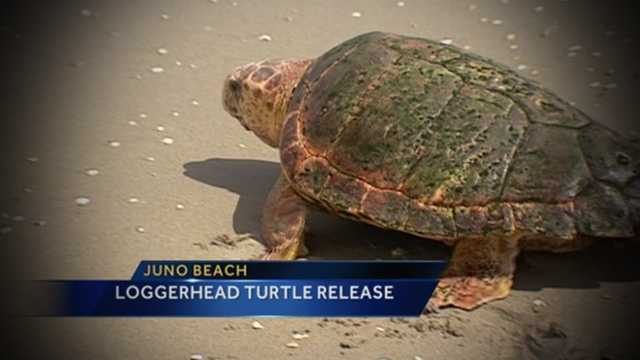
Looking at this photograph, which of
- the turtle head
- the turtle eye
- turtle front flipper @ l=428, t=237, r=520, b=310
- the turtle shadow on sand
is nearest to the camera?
turtle front flipper @ l=428, t=237, r=520, b=310

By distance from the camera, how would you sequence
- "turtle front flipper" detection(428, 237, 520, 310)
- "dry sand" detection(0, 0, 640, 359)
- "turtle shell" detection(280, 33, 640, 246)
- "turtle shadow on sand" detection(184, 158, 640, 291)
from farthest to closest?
"turtle shadow on sand" detection(184, 158, 640, 291), "turtle front flipper" detection(428, 237, 520, 310), "turtle shell" detection(280, 33, 640, 246), "dry sand" detection(0, 0, 640, 359)

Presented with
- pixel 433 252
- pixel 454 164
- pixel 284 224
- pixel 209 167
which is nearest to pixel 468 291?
pixel 433 252

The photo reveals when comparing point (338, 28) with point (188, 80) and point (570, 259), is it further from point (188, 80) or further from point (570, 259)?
point (570, 259)

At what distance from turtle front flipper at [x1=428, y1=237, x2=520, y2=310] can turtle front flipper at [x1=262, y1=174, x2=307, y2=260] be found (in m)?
0.70

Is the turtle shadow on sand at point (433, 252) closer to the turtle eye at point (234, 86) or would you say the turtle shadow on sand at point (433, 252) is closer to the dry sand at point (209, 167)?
the dry sand at point (209, 167)

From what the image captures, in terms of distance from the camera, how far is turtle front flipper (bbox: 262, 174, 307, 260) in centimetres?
460

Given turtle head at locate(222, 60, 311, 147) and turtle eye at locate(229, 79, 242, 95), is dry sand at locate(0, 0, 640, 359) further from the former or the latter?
turtle eye at locate(229, 79, 242, 95)

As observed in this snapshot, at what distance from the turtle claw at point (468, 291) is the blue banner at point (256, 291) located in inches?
2.0

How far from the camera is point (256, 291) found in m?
4.16

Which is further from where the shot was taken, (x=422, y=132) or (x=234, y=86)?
(x=234, y=86)

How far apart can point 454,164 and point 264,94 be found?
1.38 meters

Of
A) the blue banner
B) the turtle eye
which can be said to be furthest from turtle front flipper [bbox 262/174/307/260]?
the turtle eye

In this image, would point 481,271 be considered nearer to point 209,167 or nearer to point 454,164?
point 454,164

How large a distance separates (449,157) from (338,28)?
10.2 feet
